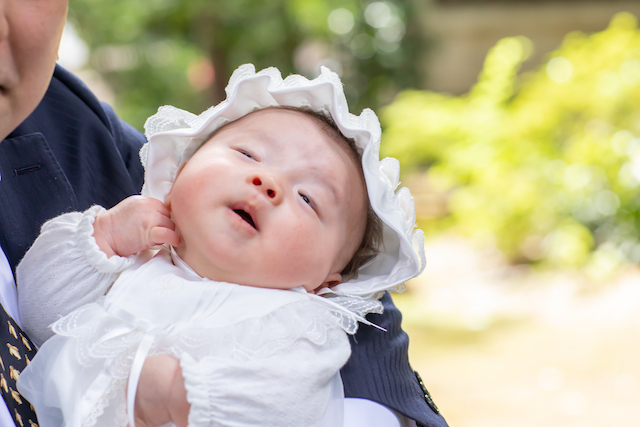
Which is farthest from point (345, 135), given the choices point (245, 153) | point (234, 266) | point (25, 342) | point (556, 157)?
point (556, 157)

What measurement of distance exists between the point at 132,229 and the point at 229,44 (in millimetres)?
7084

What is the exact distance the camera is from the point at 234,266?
116cm

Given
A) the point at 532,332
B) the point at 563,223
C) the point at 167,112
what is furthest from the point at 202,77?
the point at 167,112

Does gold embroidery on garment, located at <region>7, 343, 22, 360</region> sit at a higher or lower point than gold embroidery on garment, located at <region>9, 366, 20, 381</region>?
higher

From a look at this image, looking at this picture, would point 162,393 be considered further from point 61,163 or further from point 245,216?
point 61,163

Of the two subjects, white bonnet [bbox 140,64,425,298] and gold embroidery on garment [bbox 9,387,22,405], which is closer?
gold embroidery on garment [bbox 9,387,22,405]

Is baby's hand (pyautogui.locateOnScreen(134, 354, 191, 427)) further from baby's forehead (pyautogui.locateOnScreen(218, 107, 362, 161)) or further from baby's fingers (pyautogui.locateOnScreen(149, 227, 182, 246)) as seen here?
baby's forehead (pyautogui.locateOnScreen(218, 107, 362, 161))

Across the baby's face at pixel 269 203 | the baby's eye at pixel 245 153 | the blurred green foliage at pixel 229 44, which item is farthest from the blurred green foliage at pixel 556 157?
the baby's eye at pixel 245 153

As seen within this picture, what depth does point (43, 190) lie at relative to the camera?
1259 millimetres

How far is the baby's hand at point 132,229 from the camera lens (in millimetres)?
1177

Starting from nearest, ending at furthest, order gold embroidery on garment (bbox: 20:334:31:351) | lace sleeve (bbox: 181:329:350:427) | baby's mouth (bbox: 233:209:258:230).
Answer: lace sleeve (bbox: 181:329:350:427) → gold embroidery on garment (bbox: 20:334:31:351) → baby's mouth (bbox: 233:209:258:230)

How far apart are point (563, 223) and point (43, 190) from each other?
4823 millimetres

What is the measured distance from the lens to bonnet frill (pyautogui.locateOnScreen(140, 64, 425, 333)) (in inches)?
50.9

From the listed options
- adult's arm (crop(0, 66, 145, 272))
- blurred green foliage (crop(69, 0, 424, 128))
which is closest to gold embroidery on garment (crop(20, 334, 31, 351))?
adult's arm (crop(0, 66, 145, 272))
